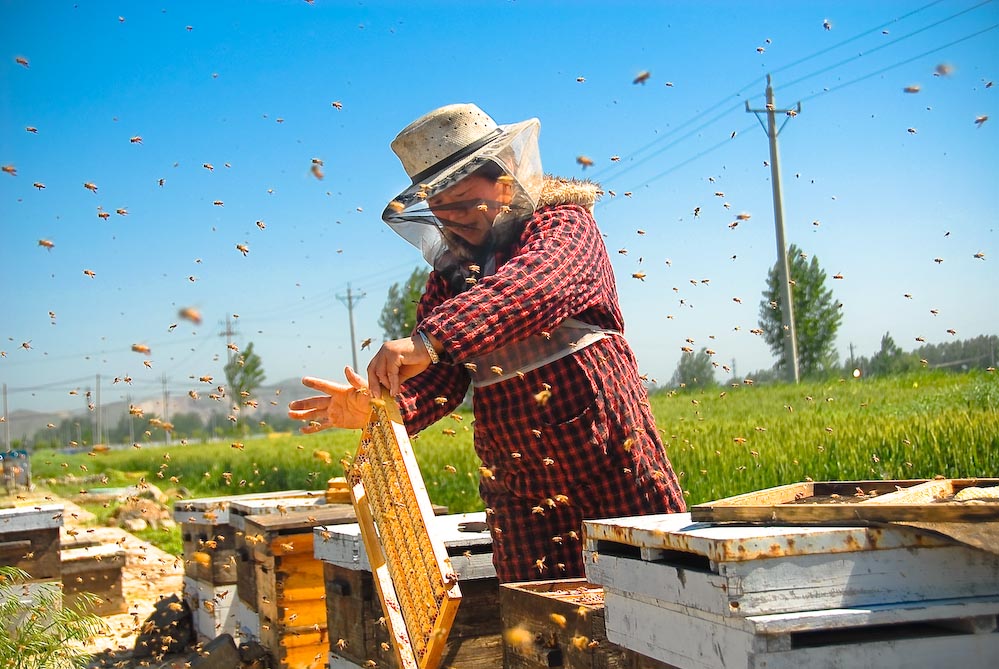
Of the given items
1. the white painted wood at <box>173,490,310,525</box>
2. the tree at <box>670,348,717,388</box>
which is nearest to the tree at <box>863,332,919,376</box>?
the tree at <box>670,348,717,388</box>

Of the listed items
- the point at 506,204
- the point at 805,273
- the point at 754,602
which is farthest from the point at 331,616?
the point at 805,273

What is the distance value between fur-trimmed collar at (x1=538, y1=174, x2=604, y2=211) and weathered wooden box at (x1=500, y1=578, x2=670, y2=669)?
1.31 meters

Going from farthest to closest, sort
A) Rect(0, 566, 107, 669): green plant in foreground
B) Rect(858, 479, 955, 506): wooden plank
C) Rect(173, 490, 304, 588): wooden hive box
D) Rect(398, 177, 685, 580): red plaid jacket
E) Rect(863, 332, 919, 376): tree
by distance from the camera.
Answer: Rect(863, 332, 919, 376): tree → Rect(173, 490, 304, 588): wooden hive box → Rect(0, 566, 107, 669): green plant in foreground → Rect(398, 177, 685, 580): red plaid jacket → Rect(858, 479, 955, 506): wooden plank

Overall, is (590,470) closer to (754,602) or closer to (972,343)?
(754,602)

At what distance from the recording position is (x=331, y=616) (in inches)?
186

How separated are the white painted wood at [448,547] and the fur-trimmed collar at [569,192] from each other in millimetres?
1222

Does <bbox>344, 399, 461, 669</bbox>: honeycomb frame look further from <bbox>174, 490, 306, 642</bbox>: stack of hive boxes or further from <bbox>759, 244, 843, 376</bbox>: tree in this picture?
<bbox>759, 244, 843, 376</bbox>: tree

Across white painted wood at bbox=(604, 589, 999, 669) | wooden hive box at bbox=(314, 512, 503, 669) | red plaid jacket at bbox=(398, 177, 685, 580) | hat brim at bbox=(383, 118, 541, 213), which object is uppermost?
hat brim at bbox=(383, 118, 541, 213)

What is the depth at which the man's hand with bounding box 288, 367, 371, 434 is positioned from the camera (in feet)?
10.2

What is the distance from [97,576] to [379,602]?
19.0 ft

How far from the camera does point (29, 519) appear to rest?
272 inches

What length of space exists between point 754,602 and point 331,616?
11.2 feet

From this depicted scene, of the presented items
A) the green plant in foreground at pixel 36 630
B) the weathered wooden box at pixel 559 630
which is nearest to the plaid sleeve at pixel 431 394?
the weathered wooden box at pixel 559 630

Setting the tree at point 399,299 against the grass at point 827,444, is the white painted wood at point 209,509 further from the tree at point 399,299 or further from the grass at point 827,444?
the tree at point 399,299
